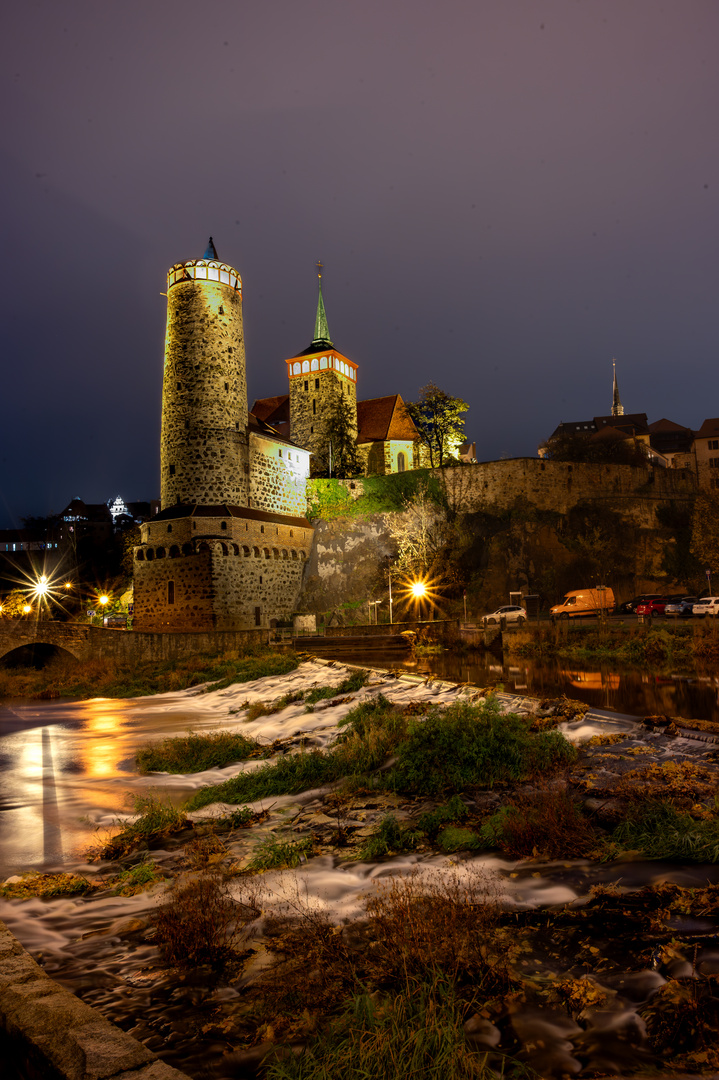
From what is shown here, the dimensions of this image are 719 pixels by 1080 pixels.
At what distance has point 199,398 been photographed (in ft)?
123

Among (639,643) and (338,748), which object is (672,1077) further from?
(639,643)

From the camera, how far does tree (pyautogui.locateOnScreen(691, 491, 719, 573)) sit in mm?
36188

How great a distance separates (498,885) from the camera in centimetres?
597

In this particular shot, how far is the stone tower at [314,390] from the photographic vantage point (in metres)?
54.9

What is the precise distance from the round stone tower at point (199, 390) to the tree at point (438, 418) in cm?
2009

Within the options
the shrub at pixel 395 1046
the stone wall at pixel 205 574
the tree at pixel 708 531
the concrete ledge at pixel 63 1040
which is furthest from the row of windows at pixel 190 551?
the shrub at pixel 395 1046

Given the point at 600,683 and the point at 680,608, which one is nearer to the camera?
the point at 600,683

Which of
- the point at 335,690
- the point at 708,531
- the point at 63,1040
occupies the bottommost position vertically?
Answer: the point at 335,690

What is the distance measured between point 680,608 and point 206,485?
27.6 meters

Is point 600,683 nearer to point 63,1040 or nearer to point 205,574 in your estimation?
point 63,1040

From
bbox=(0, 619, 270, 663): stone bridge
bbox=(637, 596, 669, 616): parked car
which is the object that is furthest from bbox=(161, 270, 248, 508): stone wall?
bbox=(637, 596, 669, 616): parked car

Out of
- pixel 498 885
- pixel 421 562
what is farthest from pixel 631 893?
pixel 421 562

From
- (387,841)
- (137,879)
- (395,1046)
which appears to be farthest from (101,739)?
(395,1046)

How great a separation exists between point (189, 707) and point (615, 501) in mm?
38636
